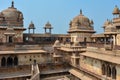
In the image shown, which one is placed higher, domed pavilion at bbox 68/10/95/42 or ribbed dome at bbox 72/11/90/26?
ribbed dome at bbox 72/11/90/26

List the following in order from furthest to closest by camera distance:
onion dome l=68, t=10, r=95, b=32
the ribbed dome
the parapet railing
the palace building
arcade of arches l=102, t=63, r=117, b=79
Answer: the ribbed dome < onion dome l=68, t=10, r=95, b=32 < the parapet railing < the palace building < arcade of arches l=102, t=63, r=117, b=79

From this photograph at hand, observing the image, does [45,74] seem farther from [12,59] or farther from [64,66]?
[12,59]

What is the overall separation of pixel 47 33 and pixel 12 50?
10.9 meters

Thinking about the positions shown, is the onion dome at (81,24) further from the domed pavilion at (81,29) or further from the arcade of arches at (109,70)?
the arcade of arches at (109,70)

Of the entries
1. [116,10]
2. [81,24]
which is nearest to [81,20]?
[81,24]

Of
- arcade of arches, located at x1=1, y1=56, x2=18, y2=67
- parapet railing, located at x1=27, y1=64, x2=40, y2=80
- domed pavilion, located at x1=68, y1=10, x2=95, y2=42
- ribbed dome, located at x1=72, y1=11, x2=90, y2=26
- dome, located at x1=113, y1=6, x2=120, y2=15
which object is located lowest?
parapet railing, located at x1=27, y1=64, x2=40, y2=80

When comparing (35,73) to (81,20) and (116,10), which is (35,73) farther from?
(81,20)

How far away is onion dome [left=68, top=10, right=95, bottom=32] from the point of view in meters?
34.5

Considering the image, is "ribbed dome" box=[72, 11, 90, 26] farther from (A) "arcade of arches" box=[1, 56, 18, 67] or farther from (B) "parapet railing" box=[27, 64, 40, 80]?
(B) "parapet railing" box=[27, 64, 40, 80]

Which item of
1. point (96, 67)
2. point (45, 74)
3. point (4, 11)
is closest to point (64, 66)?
point (45, 74)

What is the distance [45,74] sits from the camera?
858 inches

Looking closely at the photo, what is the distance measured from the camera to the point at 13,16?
30.9 metres

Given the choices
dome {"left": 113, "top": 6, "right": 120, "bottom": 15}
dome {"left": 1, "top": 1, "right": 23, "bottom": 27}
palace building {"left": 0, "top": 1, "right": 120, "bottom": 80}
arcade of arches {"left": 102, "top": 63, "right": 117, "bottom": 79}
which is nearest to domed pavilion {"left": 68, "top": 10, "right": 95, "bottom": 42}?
palace building {"left": 0, "top": 1, "right": 120, "bottom": 80}

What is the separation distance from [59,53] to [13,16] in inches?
430
